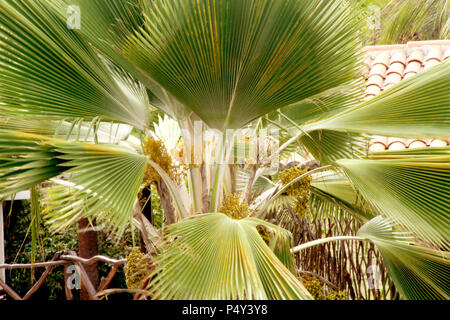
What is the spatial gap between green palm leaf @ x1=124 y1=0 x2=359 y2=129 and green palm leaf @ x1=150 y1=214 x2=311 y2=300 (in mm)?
543

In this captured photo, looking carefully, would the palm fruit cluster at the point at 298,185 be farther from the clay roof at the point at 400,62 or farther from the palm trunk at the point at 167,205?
the clay roof at the point at 400,62

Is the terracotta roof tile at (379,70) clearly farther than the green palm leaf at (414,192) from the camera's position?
Yes

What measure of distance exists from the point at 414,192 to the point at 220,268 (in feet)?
2.93

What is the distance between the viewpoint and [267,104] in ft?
5.89

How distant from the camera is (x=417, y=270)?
1937mm

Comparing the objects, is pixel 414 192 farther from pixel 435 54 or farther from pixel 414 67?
pixel 435 54

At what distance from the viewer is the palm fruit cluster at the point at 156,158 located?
1.90 meters

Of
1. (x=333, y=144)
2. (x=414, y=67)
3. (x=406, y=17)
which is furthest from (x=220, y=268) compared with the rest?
(x=406, y=17)

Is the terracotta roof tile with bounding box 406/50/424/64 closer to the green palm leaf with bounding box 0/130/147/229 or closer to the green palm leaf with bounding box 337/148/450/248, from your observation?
the green palm leaf with bounding box 337/148/450/248

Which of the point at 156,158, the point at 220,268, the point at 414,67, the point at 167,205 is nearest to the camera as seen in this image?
the point at 220,268

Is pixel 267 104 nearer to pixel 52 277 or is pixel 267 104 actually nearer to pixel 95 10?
pixel 95 10

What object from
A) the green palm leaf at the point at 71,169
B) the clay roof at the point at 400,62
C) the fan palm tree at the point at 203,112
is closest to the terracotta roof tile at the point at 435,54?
the clay roof at the point at 400,62
